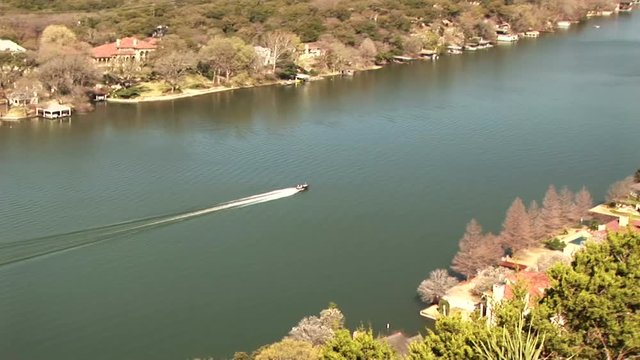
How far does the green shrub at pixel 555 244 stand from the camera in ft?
36.2

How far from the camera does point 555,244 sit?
36.4 feet

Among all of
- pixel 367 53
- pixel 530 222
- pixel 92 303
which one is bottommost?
pixel 92 303

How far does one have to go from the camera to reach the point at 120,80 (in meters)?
23.2

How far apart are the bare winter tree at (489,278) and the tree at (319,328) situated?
6.22 feet

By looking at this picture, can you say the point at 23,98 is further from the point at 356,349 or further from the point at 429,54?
the point at 356,349

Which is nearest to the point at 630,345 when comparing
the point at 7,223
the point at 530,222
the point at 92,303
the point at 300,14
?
the point at 530,222

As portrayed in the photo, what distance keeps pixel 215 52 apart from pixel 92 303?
591 inches

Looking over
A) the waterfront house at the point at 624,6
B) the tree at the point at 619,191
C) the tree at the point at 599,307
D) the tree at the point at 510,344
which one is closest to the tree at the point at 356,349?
the tree at the point at 510,344

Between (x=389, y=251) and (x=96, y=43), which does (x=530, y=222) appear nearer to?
(x=389, y=251)

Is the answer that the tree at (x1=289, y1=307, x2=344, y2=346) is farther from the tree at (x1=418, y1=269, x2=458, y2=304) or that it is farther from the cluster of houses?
the tree at (x1=418, y1=269, x2=458, y2=304)

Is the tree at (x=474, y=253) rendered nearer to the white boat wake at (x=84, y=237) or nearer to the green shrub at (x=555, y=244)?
the green shrub at (x=555, y=244)

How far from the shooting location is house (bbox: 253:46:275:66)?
25.0 metres

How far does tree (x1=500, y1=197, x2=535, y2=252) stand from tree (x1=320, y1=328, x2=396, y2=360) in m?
5.70

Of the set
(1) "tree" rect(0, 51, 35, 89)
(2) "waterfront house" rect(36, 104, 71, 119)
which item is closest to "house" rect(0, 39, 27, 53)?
(1) "tree" rect(0, 51, 35, 89)
